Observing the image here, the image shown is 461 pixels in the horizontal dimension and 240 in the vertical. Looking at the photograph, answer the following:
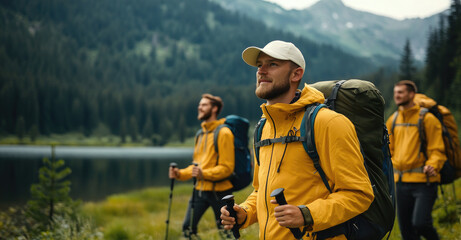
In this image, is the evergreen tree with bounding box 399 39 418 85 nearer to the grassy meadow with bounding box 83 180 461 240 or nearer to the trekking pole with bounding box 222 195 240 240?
the grassy meadow with bounding box 83 180 461 240

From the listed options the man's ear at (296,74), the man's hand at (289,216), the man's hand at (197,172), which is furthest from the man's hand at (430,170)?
the man's hand at (289,216)

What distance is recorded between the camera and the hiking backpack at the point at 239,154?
289 inches

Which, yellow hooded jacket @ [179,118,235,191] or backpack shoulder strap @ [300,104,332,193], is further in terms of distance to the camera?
yellow hooded jacket @ [179,118,235,191]

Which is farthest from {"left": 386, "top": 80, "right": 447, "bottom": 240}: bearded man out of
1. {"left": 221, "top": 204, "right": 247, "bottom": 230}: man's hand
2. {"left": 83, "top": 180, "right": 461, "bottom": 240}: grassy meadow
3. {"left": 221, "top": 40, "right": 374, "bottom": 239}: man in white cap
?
{"left": 221, "top": 204, "right": 247, "bottom": 230}: man's hand

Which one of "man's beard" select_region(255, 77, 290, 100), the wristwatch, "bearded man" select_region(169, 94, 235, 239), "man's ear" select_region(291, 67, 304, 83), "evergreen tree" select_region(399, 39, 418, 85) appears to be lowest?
"bearded man" select_region(169, 94, 235, 239)

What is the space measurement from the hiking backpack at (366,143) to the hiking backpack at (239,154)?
4.04 meters

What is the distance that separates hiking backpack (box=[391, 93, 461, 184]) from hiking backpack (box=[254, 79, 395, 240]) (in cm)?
347

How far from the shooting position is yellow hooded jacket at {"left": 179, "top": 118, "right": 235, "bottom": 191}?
273 inches

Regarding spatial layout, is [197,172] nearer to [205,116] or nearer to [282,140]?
[205,116]

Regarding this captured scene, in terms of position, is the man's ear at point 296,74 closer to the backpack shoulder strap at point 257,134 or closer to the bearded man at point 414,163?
the backpack shoulder strap at point 257,134

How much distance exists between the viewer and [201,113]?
7.66 metres

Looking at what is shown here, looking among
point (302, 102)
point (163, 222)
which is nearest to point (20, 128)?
point (163, 222)

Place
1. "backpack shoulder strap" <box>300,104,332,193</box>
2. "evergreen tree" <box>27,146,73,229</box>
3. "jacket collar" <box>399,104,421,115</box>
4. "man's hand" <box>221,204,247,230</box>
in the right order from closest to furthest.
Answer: "backpack shoulder strap" <box>300,104,332,193</box>, "man's hand" <box>221,204,247,230</box>, "jacket collar" <box>399,104,421,115</box>, "evergreen tree" <box>27,146,73,229</box>

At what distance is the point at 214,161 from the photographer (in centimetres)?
724
